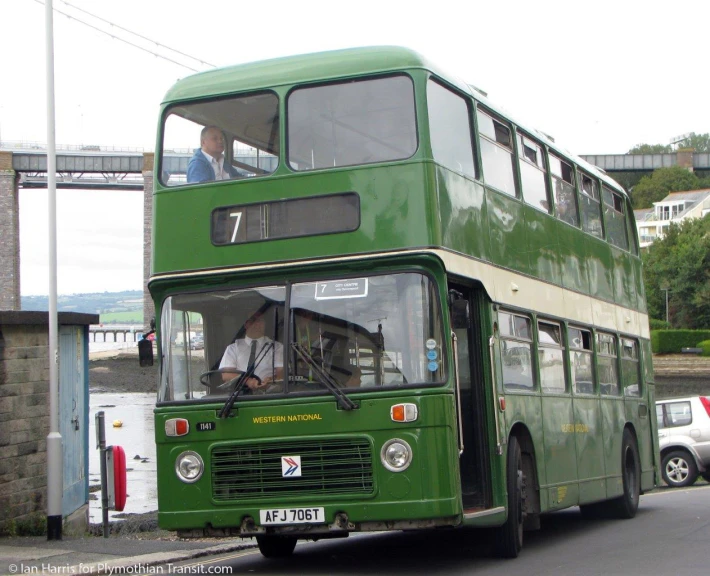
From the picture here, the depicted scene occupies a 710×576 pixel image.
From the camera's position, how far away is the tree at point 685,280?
9012cm

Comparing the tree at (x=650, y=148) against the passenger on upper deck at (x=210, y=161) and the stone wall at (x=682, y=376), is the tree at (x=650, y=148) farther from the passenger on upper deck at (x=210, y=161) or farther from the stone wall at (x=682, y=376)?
the passenger on upper deck at (x=210, y=161)

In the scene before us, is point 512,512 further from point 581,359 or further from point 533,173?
point 533,173

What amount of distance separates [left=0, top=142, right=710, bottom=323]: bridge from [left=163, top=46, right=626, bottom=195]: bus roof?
6751cm

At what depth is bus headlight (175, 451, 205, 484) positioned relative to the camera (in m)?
10.6

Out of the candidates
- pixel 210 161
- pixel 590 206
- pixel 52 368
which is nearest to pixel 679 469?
pixel 590 206

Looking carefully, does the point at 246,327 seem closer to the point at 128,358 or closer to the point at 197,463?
the point at 197,463

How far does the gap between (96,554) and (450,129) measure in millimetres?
5630

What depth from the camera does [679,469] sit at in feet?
82.3

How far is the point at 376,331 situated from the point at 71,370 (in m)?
6.62

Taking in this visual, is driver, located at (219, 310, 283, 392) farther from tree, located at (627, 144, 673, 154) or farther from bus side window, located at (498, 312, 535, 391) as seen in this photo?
tree, located at (627, 144, 673, 154)

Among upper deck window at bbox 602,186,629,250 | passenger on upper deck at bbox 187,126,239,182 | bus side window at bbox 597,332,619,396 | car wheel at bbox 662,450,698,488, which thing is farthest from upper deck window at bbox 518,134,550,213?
car wheel at bbox 662,450,698,488

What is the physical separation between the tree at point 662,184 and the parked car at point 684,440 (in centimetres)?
11326

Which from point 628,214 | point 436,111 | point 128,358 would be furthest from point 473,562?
point 128,358

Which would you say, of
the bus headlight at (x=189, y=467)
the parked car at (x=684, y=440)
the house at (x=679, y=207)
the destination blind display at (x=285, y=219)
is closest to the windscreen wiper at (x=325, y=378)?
the destination blind display at (x=285, y=219)
